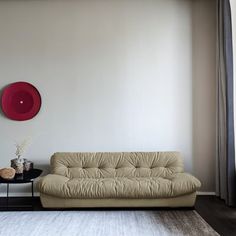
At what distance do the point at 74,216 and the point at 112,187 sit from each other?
21.4 inches

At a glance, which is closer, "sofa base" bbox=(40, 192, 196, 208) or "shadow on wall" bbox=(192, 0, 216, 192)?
"sofa base" bbox=(40, 192, 196, 208)

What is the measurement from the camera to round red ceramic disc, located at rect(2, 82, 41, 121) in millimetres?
4355

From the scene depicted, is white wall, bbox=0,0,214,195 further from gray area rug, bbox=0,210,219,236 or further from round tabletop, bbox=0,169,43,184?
gray area rug, bbox=0,210,219,236

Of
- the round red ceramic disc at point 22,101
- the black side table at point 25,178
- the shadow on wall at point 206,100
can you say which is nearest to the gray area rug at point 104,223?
the black side table at point 25,178

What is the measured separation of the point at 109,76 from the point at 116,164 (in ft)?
4.24

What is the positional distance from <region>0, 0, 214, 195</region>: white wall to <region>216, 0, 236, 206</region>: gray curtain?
1.26 ft

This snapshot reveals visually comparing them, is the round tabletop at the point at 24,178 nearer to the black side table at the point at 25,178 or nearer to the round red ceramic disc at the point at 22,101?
the black side table at the point at 25,178

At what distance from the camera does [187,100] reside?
14.5 feet

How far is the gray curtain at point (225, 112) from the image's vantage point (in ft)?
12.3

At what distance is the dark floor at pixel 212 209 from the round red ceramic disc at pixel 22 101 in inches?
46.7

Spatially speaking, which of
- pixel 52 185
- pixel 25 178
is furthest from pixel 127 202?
pixel 25 178

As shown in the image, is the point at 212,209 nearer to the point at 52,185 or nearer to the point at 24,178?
the point at 52,185

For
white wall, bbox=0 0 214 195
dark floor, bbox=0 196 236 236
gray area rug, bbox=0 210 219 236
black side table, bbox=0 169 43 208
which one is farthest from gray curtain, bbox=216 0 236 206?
black side table, bbox=0 169 43 208

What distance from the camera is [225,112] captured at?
152 inches
